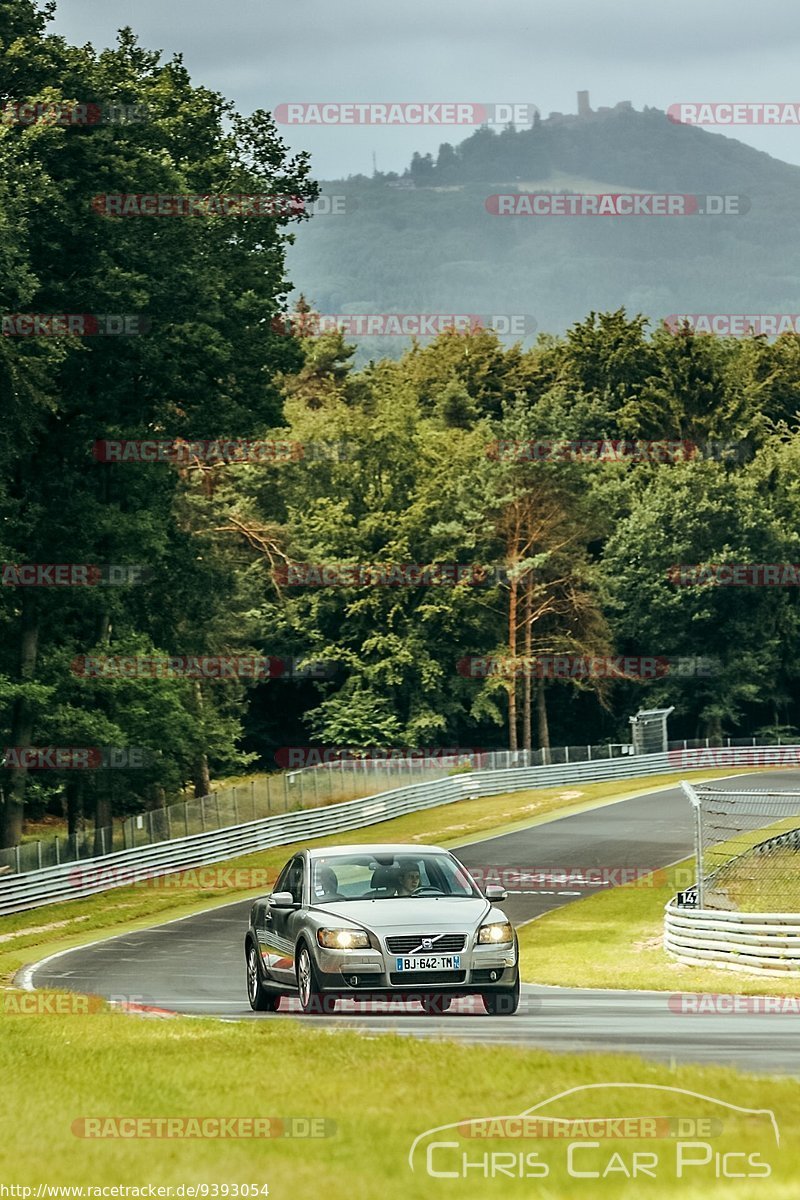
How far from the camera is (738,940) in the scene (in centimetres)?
2575

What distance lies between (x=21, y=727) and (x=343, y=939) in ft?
103

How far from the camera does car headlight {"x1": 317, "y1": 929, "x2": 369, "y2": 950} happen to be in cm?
1591

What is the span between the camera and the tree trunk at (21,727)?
45.7 metres

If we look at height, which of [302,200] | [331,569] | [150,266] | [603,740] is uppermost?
[302,200]

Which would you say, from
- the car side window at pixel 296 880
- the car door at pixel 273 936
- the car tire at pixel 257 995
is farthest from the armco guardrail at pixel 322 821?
the car side window at pixel 296 880

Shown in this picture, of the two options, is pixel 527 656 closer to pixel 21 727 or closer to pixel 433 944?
pixel 21 727

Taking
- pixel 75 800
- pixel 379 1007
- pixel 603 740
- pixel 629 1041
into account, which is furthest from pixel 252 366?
pixel 603 740

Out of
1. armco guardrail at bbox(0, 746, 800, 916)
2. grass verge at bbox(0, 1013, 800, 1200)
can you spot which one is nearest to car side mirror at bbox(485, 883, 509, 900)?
grass verge at bbox(0, 1013, 800, 1200)

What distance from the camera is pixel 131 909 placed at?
4088 centimetres

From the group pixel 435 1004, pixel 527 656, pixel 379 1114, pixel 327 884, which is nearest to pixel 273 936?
pixel 327 884

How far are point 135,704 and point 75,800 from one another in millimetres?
8542

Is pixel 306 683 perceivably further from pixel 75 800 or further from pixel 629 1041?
pixel 629 1041

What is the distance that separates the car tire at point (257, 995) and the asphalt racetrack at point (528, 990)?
0.69 feet

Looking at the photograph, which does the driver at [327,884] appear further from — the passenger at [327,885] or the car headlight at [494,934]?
the car headlight at [494,934]
